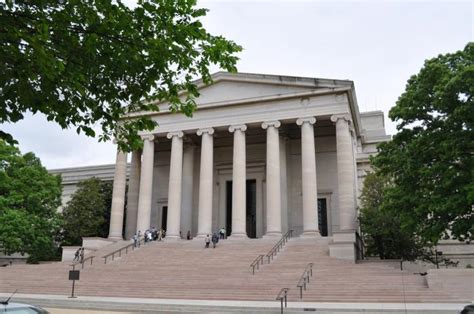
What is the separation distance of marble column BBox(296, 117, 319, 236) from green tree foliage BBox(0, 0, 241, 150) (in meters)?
22.5

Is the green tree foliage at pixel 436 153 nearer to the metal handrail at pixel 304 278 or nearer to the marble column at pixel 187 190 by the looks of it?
the metal handrail at pixel 304 278

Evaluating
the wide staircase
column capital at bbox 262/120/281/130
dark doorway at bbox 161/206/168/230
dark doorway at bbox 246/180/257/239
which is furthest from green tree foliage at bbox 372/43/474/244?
dark doorway at bbox 161/206/168/230

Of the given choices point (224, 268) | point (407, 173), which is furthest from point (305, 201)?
point (407, 173)

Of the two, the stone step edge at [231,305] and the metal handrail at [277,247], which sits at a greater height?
the metal handrail at [277,247]

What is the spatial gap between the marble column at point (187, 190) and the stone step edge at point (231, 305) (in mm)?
18751

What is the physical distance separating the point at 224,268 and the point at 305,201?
9.33m

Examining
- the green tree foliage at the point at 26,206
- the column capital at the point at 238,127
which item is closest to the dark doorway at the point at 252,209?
the column capital at the point at 238,127

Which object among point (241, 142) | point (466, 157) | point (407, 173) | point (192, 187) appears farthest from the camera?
point (192, 187)

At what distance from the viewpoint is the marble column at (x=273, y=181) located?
3145 centimetres

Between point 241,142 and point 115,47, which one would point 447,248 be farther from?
point 115,47

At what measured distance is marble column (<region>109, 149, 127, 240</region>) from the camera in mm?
35500

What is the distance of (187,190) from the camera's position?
3788cm

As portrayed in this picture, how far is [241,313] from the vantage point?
50.8ft

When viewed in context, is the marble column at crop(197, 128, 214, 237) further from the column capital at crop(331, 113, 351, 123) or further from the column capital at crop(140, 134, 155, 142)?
the column capital at crop(331, 113, 351, 123)
